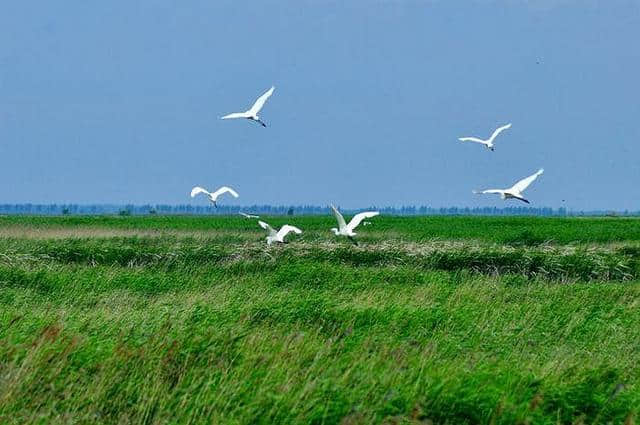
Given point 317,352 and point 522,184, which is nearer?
point 317,352

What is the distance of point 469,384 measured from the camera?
25.3 feet

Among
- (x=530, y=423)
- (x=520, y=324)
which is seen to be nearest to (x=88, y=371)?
(x=530, y=423)

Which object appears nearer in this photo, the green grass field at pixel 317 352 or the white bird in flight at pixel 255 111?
the green grass field at pixel 317 352

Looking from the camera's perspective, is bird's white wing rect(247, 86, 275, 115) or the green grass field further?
bird's white wing rect(247, 86, 275, 115)

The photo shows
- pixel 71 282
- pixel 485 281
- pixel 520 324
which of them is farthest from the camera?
pixel 485 281

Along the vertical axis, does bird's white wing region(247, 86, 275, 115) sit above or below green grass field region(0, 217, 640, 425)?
above

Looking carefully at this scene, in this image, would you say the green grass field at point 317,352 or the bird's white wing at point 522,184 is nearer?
the green grass field at point 317,352

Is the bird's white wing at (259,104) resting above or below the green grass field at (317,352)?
above

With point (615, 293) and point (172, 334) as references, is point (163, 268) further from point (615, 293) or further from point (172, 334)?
point (172, 334)

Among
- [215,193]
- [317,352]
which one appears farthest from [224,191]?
[317,352]

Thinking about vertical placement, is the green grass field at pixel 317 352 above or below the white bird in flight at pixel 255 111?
below

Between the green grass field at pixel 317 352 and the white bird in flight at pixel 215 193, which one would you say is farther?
the white bird in flight at pixel 215 193

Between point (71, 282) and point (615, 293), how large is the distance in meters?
11.3

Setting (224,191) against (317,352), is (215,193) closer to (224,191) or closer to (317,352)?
(224,191)
